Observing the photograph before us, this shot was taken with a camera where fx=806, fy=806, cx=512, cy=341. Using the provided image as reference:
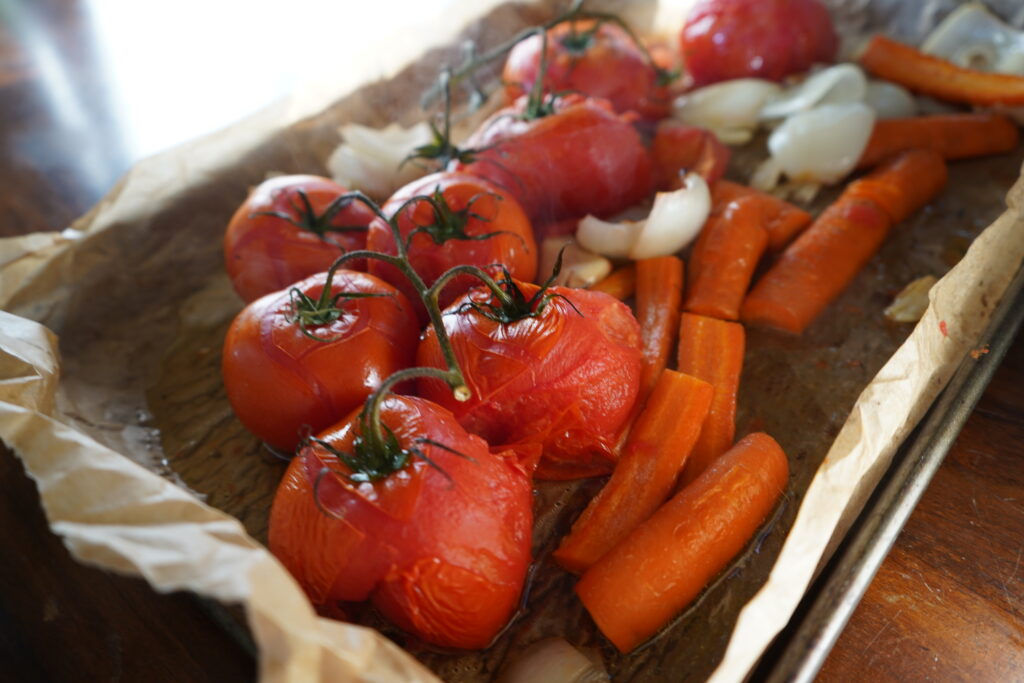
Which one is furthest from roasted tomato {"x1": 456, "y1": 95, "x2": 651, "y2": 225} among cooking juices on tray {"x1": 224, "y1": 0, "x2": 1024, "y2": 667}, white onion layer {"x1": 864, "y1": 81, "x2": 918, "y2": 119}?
white onion layer {"x1": 864, "y1": 81, "x2": 918, "y2": 119}

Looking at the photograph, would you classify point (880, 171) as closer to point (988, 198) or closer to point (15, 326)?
point (988, 198)

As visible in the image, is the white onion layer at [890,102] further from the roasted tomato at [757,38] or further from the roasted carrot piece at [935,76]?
the roasted tomato at [757,38]

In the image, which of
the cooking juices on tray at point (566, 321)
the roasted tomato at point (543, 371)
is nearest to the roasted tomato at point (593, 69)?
the cooking juices on tray at point (566, 321)

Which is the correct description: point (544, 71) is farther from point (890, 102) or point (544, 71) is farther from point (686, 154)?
point (890, 102)

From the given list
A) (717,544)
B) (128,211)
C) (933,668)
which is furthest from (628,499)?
(128,211)

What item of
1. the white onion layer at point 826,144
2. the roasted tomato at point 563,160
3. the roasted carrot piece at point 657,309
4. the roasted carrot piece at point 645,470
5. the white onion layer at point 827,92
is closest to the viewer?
the roasted carrot piece at point 645,470

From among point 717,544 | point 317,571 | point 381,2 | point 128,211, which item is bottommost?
point 717,544
